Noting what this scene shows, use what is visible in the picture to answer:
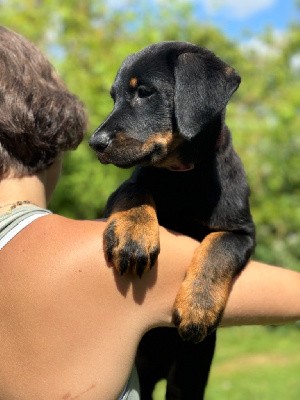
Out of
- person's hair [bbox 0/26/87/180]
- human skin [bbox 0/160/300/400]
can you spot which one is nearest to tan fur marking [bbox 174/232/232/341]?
human skin [bbox 0/160/300/400]

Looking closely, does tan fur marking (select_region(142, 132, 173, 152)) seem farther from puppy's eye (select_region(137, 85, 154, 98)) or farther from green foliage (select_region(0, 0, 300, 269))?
green foliage (select_region(0, 0, 300, 269))

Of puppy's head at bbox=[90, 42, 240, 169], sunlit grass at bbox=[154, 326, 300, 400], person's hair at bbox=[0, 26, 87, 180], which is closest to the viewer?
person's hair at bbox=[0, 26, 87, 180]

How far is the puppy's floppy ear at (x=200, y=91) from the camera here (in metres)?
2.74

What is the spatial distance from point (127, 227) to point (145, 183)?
532 mm

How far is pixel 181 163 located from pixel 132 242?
2.14 feet

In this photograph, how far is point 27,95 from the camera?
105 inches

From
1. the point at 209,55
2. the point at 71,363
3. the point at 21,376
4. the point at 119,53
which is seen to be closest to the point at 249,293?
the point at 71,363

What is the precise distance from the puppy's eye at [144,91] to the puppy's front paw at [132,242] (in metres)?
0.65

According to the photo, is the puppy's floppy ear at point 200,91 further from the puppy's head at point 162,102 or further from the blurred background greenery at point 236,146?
the blurred background greenery at point 236,146

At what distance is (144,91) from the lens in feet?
9.58

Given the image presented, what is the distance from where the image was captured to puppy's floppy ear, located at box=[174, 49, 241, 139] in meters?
2.74

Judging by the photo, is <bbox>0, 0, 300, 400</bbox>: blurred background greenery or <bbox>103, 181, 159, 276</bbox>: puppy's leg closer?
<bbox>103, 181, 159, 276</bbox>: puppy's leg

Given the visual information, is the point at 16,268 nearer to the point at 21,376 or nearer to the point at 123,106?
the point at 21,376

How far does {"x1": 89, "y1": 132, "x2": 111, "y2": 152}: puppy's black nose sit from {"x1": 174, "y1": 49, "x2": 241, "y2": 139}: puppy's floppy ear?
0.28 metres
